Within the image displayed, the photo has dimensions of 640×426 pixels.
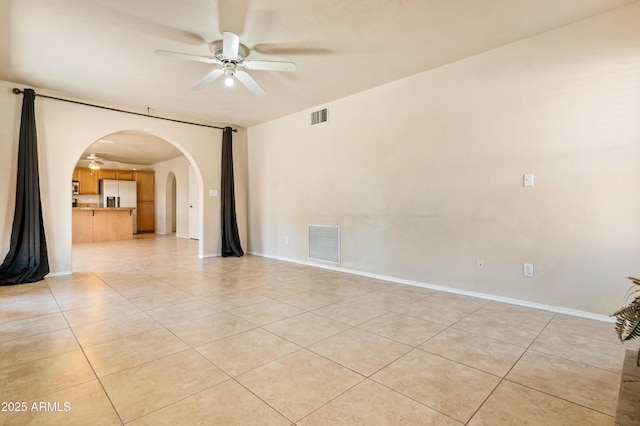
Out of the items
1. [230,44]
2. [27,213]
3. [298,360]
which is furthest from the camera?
[27,213]

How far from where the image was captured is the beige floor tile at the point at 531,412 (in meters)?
1.39

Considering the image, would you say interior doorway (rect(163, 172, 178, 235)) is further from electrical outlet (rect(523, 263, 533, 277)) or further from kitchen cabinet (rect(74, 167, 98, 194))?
electrical outlet (rect(523, 263, 533, 277))

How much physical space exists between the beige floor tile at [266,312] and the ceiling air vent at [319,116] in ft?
9.89

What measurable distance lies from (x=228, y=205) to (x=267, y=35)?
375 centimetres

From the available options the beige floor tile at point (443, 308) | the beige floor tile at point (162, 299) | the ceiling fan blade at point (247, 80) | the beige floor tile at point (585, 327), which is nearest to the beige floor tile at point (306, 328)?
the beige floor tile at point (443, 308)

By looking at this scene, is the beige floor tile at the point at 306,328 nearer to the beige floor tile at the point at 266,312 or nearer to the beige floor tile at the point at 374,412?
the beige floor tile at the point at 266,312

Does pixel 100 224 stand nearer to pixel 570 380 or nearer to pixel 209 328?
pixel 209 328

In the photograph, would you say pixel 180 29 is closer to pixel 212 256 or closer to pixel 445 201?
pixel 445 201

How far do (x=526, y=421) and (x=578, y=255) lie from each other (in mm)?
2020

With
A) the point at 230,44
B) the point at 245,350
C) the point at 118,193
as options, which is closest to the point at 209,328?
the point at 245,350

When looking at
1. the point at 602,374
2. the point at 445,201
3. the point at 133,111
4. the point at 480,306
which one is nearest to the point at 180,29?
the point at 133,111

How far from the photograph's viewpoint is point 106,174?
1027 cm

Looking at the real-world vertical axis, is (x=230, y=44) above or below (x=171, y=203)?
above

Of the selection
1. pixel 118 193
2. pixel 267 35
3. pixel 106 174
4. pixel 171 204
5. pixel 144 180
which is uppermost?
pixel 267 35
